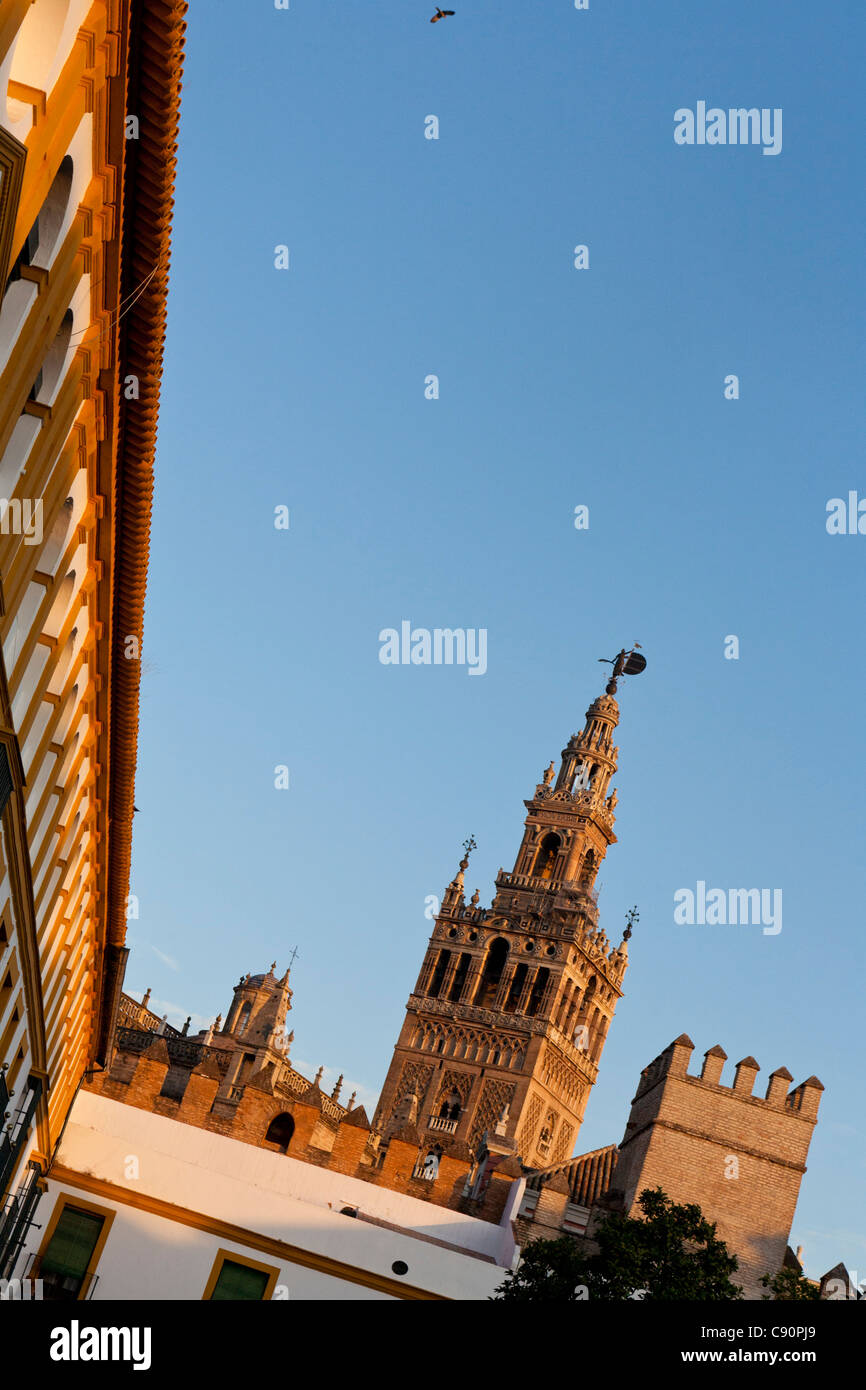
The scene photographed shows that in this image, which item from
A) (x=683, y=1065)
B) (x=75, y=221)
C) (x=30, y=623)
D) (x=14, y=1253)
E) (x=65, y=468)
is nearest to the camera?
(x=75, y=221)

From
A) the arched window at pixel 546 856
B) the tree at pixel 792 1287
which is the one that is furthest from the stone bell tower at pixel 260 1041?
the tree at pixel 792 1287

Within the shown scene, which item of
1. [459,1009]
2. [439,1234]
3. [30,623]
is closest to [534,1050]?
[459,1009]

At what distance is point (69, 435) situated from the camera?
14156mm

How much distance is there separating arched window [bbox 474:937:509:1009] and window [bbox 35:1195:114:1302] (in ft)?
136

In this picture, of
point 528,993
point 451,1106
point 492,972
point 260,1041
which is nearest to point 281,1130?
point 260,1041

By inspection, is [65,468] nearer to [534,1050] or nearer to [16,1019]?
[16,1019]

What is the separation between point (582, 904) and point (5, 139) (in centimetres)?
6663

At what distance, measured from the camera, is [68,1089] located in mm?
34562

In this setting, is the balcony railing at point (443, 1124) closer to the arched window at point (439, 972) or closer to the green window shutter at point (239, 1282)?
the arched window at point (439, 972)

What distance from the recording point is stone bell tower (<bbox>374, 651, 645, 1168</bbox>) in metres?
68.7

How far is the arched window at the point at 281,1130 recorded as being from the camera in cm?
3684

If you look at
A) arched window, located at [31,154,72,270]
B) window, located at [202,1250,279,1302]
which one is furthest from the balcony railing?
arched window, located at [31,154,72,270]

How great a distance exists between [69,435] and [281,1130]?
2663cm

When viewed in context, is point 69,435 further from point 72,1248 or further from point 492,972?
point 492,972
